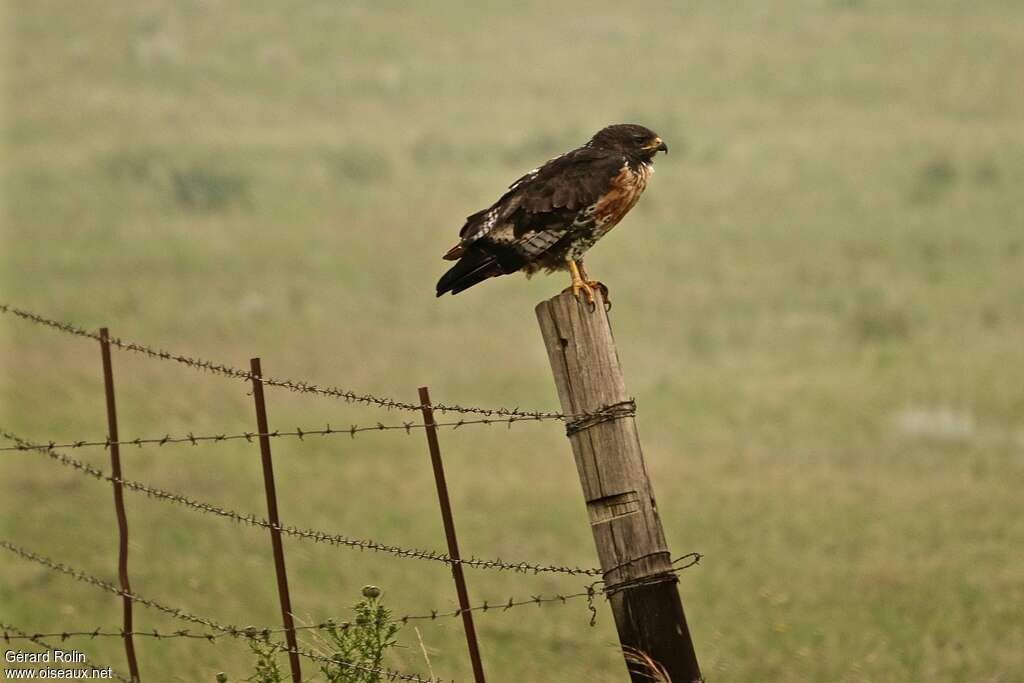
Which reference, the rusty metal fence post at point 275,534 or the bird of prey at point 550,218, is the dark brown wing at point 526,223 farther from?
the rusty metal fence post at point 275,534

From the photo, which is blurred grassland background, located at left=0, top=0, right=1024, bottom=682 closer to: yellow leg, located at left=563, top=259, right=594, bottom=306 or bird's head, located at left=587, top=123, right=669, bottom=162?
yellow leg, located at left=563, top=259, right=594, bottom=306

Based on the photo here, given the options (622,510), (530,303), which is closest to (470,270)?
(622,510)

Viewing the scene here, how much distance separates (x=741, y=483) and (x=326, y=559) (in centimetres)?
581

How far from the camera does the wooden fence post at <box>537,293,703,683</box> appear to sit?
6.06 meters

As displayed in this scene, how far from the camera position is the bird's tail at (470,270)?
7.21 meters

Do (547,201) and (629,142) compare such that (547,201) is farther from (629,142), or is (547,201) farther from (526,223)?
(629,142)

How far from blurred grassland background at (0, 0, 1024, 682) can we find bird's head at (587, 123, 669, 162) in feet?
9.12

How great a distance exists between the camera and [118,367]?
869 inches

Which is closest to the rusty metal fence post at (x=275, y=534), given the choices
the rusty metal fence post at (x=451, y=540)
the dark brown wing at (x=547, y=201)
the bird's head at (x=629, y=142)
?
the rusty metal fence post at (x=451, y=540)

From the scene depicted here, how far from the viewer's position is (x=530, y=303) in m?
28.5

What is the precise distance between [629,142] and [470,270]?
1.07 meters

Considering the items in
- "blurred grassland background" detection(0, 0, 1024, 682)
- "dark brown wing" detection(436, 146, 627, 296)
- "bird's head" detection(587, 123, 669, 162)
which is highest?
"blurred grassland background" detection(0, 0, 1024, 682)

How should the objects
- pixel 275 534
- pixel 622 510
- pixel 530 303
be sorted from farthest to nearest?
pixel 530 303
pixel 275 534
pixel 622 510

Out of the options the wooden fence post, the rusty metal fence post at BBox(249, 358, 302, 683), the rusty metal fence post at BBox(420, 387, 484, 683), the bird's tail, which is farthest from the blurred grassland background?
the wooden fence post
